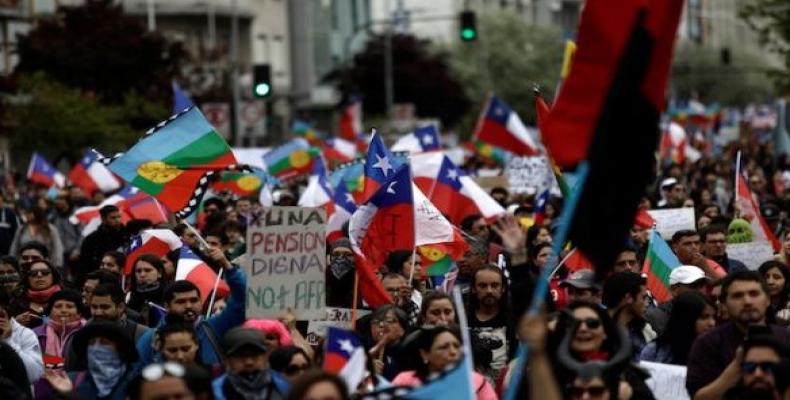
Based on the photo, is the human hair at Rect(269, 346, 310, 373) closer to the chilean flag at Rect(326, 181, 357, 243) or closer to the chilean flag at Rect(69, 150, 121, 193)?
the chilean flag at Rect(326, 181, 357, 243)

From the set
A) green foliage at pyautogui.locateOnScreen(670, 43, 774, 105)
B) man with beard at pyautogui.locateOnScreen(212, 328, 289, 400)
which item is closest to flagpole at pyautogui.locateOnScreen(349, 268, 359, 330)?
man with beard at pyautogui.locateOnScreen(212, 328, 289, 400)

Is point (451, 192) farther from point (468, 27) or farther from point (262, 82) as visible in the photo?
point (468, 27)

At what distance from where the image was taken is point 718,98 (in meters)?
99.0

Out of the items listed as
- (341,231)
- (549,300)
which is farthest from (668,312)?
(341,231)

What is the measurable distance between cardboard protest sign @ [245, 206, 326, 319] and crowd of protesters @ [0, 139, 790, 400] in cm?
15

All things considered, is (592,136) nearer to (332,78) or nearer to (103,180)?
(103,180)

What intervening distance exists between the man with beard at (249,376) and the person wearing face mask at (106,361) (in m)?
0.75

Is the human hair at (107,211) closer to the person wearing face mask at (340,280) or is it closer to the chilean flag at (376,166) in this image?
the chilean flag at (376,166)

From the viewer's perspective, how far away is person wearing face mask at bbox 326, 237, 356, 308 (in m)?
14.7

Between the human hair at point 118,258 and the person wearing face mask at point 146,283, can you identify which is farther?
the human hair at point 118,258

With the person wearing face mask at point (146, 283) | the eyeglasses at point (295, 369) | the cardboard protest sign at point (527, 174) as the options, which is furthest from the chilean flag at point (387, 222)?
the cardboard protest sign at point (527, 174)

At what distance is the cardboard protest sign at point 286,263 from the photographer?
1150 cm

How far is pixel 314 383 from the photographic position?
862 centimetres

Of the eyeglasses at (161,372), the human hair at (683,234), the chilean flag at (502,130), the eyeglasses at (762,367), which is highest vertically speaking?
the eyeglasses at (161,372)
